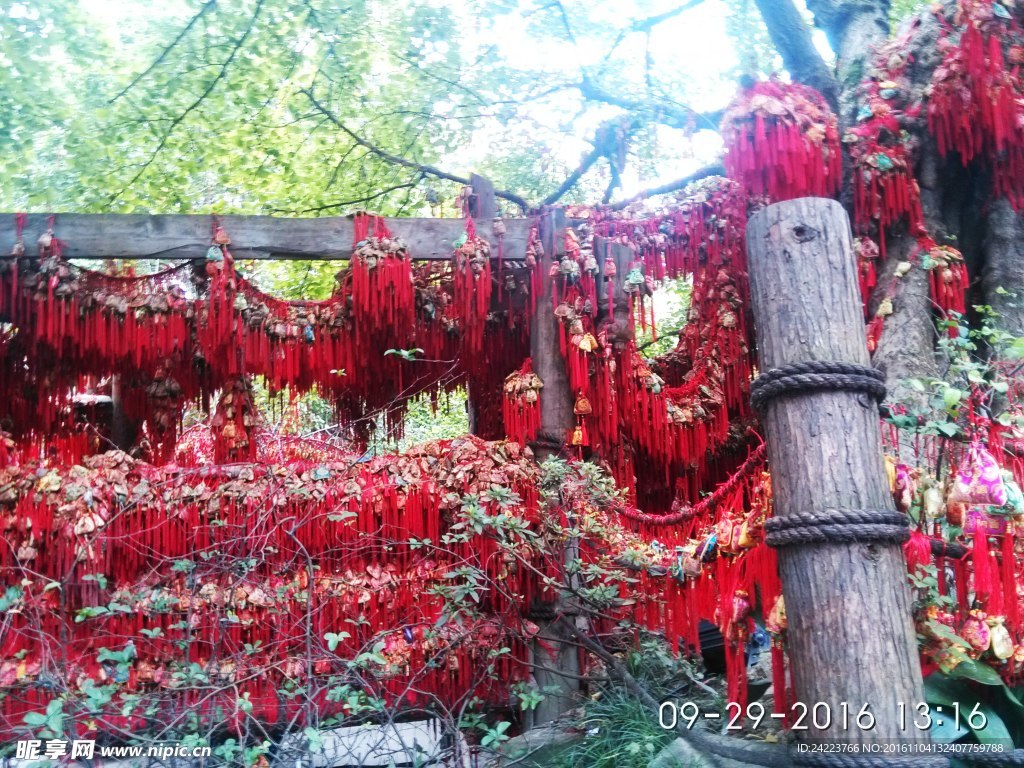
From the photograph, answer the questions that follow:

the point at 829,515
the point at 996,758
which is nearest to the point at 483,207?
the point at 829,515

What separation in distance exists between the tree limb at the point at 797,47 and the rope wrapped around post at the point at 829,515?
13.8 ft

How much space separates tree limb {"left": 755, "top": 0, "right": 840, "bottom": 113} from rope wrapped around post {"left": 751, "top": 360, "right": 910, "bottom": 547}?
4.21 meters

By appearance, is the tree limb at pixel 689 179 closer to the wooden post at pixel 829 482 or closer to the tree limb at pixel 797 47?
the tree limb at pixel 797 47

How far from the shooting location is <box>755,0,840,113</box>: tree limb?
6.02 meters

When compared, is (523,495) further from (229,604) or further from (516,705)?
(229,604)

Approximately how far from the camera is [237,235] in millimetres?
5215

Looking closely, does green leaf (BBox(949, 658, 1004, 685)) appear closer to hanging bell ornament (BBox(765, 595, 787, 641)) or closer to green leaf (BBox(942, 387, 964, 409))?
hanging bell ornament (BBox(765, 595, 787, 641))

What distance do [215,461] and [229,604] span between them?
1.97 meters

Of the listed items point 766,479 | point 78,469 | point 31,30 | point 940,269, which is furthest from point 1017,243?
point 31,30

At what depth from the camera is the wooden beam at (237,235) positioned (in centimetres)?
504

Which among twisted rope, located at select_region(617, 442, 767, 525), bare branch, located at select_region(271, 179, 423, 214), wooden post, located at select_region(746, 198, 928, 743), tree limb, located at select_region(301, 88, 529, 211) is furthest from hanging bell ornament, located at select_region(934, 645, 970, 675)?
bare branch, located at select_region(271, 179, 423, 214)

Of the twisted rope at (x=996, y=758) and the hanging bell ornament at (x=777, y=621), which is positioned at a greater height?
the hanging bell ornament at (x=777, y=621)

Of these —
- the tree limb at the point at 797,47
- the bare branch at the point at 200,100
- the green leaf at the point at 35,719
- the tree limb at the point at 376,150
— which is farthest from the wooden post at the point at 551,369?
the bare branch at the point at 200,100

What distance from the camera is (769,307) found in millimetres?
2529
